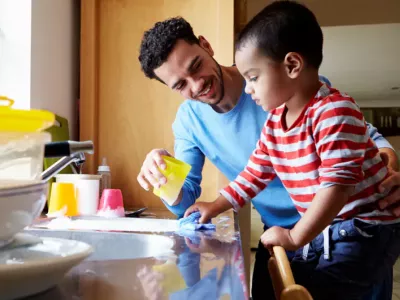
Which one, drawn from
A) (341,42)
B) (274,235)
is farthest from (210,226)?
(341,42)

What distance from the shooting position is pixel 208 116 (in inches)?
56.5

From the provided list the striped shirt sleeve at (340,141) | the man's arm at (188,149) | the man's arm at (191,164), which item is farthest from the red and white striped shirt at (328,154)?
the man's arm at (188,149)

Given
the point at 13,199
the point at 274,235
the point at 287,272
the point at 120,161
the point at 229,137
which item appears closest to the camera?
the point at 13,199

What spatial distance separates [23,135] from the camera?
0.47m

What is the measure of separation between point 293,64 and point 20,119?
693 millimetres

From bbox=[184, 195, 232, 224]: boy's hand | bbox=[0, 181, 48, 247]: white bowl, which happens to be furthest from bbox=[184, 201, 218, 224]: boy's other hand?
bbox=[0, 181, 48, 247]: white bowl

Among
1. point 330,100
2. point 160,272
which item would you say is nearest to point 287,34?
point 330,100

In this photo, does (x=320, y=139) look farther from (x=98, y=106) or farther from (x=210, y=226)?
(x=98, y=106)

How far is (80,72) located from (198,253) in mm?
1275

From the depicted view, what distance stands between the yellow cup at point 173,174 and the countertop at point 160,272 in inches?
8.8

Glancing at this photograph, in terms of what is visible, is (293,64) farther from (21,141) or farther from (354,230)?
(21,141)

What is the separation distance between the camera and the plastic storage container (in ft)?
1.46

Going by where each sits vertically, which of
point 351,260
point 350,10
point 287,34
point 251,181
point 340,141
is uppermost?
point 350,10

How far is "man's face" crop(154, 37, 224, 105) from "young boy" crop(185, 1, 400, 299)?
0.83ft
